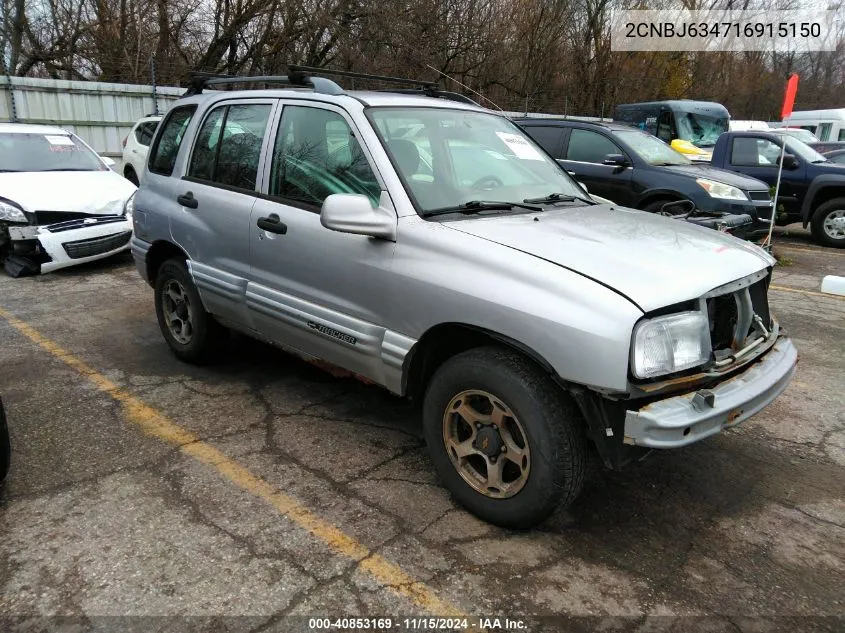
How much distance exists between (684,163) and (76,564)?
8945 millimetres

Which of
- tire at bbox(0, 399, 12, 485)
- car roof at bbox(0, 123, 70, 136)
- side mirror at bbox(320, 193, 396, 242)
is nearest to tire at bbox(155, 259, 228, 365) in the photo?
tire at bbox(0, 399, 12, 485)

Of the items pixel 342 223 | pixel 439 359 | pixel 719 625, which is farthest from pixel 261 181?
pixel 719 625

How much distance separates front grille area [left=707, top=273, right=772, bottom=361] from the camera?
2.81 m

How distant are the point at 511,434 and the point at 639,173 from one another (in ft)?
21.8

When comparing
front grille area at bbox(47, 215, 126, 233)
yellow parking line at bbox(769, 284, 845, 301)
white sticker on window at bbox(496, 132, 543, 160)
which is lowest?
yellow parking line at bbox(769, 284, 845, 301)

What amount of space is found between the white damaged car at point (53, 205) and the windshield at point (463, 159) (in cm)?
529

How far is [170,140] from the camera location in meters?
4.66

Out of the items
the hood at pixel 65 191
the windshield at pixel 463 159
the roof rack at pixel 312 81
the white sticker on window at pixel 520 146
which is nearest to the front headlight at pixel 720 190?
the roof rack at pixel 312 81

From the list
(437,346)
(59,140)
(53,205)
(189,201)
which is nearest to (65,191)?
(53,205)

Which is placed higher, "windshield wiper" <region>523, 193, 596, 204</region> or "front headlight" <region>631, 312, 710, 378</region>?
"windshield wiper" <region>523, 193, 596, 204</region>

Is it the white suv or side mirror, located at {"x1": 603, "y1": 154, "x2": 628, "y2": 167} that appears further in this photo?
the white suv

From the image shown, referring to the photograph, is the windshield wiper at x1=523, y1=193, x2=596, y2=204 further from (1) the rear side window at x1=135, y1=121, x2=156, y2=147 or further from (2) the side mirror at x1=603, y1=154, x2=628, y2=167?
(1) the rear side window at x1=135, y1=121, x2=156, y2=147

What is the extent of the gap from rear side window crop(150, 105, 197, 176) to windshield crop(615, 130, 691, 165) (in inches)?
239

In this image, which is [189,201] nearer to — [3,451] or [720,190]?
[3,451]
